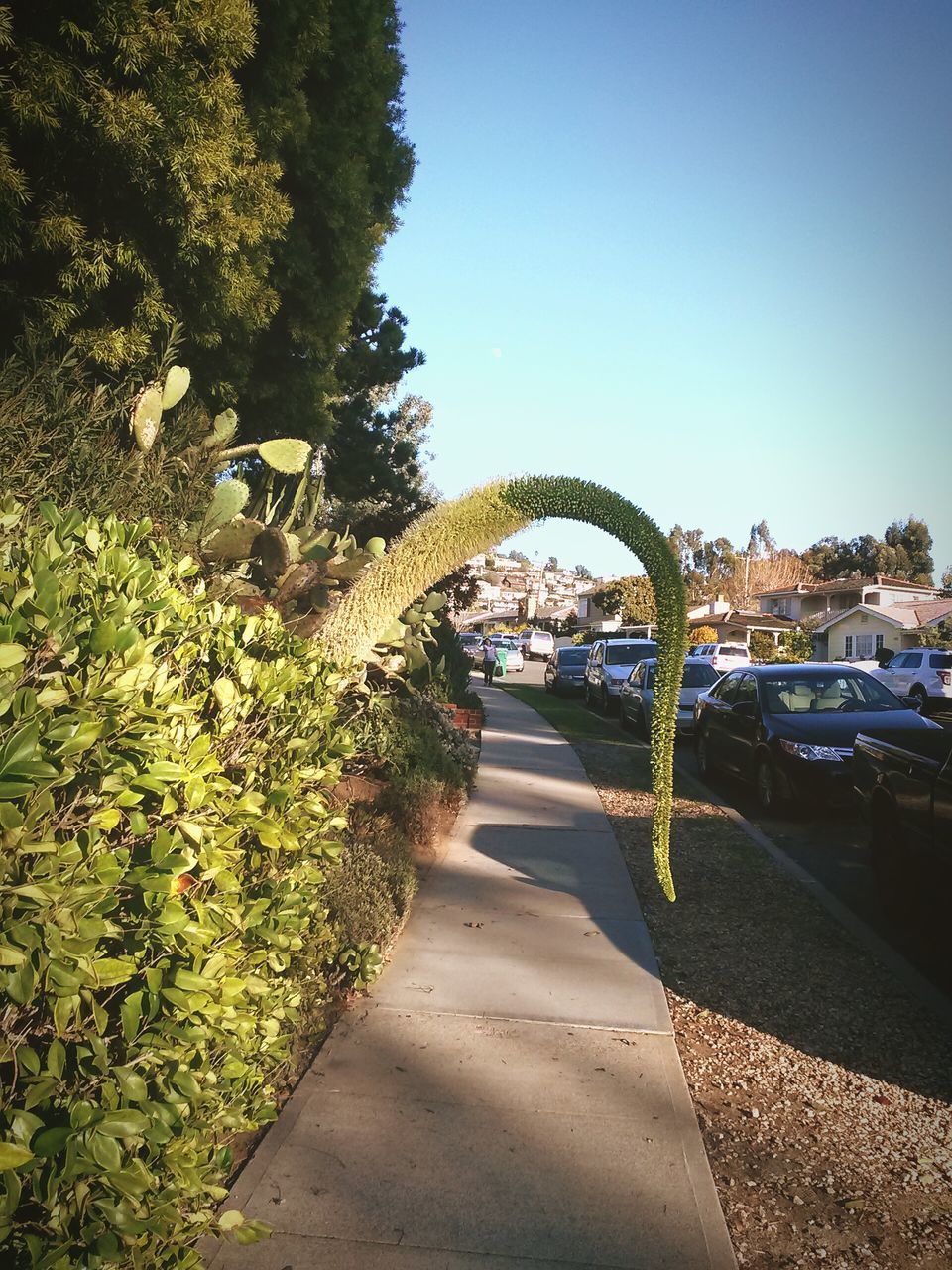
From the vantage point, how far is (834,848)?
840cm

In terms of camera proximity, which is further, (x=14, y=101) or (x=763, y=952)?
(x=14, y=101)

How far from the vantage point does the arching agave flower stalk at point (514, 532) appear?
9.29ft

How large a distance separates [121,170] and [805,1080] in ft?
25.7

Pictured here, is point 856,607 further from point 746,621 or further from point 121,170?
point 121,170

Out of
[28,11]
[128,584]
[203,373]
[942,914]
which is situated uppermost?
[28,11]

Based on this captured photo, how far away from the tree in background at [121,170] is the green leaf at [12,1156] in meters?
6.37

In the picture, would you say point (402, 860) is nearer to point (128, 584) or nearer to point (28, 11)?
point (128, 584)

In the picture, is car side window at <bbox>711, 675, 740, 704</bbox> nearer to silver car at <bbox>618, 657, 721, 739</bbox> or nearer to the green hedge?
silver car at <bbox>618, 657, 721, 739</bbox>

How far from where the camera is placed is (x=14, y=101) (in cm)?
674

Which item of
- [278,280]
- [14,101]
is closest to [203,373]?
[278,280]

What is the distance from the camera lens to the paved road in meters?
6.18

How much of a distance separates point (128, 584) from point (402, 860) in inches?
148

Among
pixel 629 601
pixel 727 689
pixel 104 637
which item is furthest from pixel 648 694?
pixel 629 601

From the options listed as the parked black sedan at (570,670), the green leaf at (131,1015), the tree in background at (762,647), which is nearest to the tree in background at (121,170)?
the green leaf at (131,1015)
